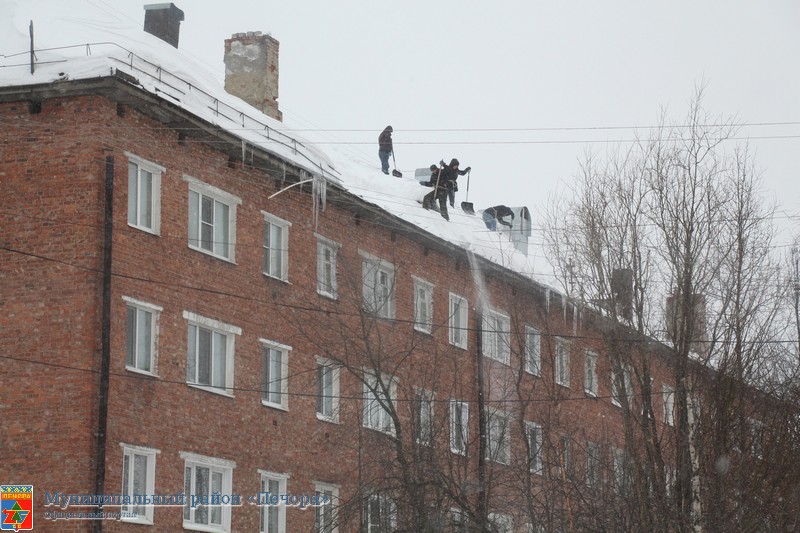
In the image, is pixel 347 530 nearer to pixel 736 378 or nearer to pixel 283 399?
pixel 283 399

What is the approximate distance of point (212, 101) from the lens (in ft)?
85.9

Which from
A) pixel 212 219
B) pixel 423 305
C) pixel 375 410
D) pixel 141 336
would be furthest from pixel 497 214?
pixel 141 336

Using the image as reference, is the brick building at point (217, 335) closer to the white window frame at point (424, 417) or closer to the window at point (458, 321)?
the white window frame at point (424, 417)

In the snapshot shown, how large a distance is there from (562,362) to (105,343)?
55.0 ft

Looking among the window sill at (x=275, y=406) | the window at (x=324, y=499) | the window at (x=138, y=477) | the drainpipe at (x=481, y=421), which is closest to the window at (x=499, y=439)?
the drainpipe at (x=481, y=421)

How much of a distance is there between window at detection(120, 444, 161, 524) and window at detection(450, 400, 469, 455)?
656 centimetres

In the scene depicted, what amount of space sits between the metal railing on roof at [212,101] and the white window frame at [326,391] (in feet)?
12.7

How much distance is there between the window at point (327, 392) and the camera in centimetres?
2755

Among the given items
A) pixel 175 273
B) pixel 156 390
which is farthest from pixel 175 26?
pixel 156 390

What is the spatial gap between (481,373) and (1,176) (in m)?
14.2

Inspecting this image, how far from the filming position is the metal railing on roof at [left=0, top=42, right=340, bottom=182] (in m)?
23.4

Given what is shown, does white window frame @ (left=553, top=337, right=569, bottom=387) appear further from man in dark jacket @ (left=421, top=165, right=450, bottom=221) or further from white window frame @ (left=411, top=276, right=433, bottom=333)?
man in dark jacket @ (left=421, top=165, right=450, bottom=221)

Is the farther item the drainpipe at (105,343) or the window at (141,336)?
the window at (141,336)

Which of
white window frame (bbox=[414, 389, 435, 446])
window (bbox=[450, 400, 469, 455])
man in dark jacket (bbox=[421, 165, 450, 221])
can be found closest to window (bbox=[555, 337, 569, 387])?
window (bbox=[450, 400, 469, 455])
